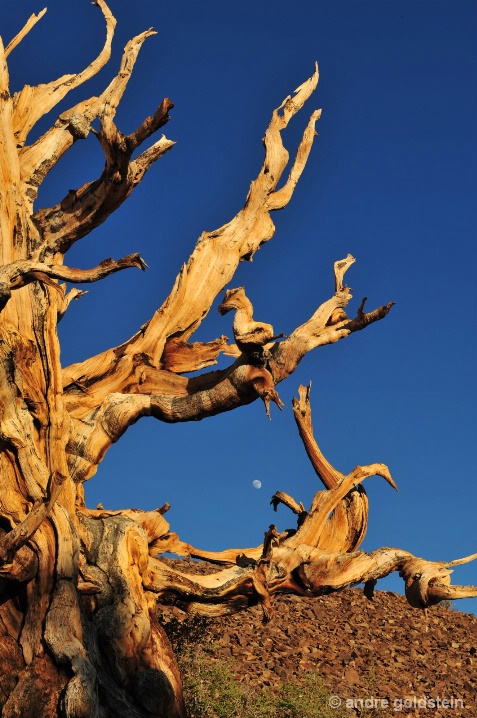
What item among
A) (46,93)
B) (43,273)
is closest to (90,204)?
(46,93)

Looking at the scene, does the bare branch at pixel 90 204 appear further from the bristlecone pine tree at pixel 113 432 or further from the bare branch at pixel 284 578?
the bare branch at pixel 284 578

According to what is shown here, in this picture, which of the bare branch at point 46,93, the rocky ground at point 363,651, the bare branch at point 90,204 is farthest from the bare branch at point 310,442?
the rocky ground at point 363,651

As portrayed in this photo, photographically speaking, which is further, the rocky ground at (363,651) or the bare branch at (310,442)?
the rocky ground at (363,651)

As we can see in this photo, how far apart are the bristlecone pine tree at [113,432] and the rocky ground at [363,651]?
6.66 meters

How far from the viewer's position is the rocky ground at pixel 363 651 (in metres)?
16.2

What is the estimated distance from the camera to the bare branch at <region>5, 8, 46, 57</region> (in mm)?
11202

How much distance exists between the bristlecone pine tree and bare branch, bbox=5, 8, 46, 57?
26 millimetres

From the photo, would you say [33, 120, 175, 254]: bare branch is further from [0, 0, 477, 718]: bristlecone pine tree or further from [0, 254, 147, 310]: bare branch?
[0, 254, 147, 310]: bare branch

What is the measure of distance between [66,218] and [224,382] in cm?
263

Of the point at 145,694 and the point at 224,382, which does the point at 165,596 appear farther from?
the point at 224,382

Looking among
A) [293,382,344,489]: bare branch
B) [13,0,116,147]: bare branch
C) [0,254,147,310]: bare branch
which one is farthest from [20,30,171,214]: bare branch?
[293,382,344,489]: bare branch

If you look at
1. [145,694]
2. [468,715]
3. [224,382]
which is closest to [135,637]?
[145,694]

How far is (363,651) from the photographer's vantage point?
18.0 m

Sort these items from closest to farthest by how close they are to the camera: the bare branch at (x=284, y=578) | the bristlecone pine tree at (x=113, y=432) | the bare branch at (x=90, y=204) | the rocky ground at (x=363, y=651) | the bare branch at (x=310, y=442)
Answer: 1. the bristlecone pine tree at (x=113, y=432)
2. the bare branch at (x=284, y=578)
3. the bare branch at (x=90, y=204)
4. the bare branch at (x=310, y=442)
5. the rocky ground at (x=363, y=651)
